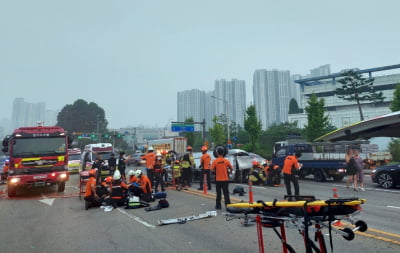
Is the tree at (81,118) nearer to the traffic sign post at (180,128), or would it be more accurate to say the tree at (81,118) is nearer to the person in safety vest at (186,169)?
the traffic sign post at (180,128)

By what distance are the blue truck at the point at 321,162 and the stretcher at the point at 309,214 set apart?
12.5 m

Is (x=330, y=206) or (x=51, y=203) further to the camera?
(x=51, y=203)

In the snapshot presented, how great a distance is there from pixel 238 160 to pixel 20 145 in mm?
10033

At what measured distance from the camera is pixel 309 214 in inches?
130

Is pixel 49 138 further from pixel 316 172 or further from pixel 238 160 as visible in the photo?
pixel 316 172

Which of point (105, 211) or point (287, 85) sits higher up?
point (287, 85)

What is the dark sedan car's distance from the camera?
12.2 meters

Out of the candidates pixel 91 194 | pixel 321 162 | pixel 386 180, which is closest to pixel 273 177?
pixel 321 162

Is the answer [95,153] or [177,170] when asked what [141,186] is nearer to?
[177,170]

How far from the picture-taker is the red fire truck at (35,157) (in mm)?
11555

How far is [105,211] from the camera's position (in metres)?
8.71

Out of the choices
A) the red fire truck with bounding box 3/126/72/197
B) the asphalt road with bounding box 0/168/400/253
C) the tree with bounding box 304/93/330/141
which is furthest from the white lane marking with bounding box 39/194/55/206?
the tree with bounding box 304/93/330/141

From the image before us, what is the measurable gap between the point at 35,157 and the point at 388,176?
14989mm

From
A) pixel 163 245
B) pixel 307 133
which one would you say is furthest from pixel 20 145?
pixel 307 133
